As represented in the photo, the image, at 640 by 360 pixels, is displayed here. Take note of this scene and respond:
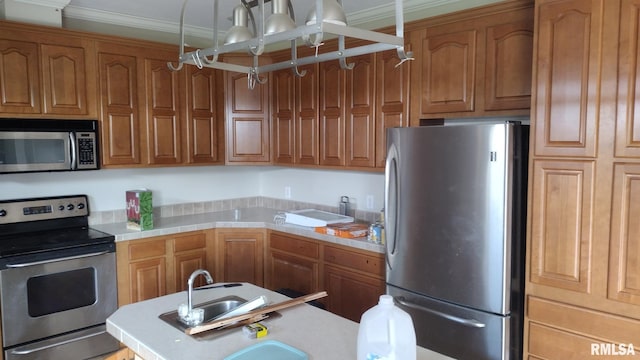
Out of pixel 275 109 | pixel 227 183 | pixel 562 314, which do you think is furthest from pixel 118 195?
pixel 562 314

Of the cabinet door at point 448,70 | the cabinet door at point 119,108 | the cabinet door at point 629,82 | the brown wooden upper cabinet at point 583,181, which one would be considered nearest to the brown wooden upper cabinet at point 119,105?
the cabinet door at point 119,108

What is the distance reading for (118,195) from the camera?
153 inches

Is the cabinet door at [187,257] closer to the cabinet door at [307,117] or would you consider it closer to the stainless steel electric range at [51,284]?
the stainless steel electric range at [51,284]

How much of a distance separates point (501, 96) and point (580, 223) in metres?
0.85

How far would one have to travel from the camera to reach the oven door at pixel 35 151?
3074 millimetres

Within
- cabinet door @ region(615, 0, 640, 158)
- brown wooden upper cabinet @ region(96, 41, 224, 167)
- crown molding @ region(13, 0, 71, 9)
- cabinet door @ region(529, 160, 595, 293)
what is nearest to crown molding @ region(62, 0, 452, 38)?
crown molding @ region(13, 0, 71, 9)

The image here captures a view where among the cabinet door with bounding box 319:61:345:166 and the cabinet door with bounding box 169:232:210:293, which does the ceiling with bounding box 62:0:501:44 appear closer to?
the cabinet door with bounding box 319:61:345:166

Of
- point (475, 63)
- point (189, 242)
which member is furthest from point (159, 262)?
point (475, 63)

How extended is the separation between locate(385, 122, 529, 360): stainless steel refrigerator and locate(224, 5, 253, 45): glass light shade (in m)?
1.23

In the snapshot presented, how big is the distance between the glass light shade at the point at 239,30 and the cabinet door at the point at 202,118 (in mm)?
2200

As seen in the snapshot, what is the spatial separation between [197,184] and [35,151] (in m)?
1.47

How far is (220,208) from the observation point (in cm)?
456

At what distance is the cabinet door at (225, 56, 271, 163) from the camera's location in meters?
4.14

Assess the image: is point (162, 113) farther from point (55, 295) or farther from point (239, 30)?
point (239, 30)
